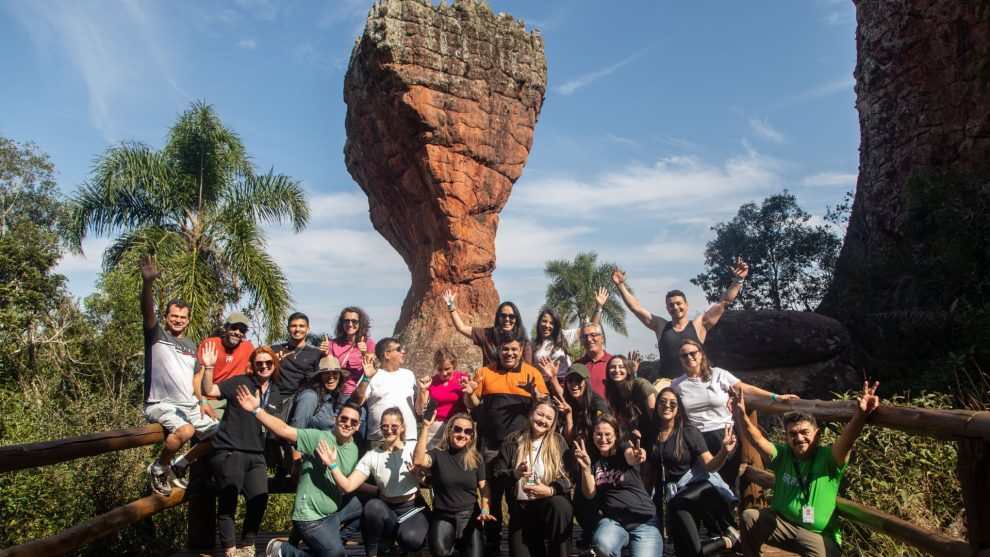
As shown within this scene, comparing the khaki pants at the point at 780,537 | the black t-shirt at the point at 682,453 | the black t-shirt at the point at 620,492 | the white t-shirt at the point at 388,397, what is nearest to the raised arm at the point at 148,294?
the white t-shirt at the point at 388,397

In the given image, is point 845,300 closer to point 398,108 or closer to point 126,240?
point 398,108

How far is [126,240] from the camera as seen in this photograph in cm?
1389

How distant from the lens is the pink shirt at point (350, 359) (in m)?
5.72

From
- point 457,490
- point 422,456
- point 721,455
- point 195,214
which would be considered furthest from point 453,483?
point 195,214

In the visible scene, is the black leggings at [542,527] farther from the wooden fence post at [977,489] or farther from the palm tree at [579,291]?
the palm tree at [579,291]

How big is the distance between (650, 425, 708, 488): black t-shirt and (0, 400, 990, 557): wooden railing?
1.59ft

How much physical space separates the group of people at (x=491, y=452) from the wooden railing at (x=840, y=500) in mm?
173

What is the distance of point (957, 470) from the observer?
2838 millimetres

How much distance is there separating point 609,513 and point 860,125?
16482 mm

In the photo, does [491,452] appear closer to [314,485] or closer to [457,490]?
[457,490]

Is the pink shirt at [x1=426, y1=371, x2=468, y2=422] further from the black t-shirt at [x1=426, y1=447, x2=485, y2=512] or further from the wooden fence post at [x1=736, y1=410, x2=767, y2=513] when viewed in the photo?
the wooden fence post at [x1=736, y1=410, x2=767, y2=513]

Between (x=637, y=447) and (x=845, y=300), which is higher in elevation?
(x=845, y=300)

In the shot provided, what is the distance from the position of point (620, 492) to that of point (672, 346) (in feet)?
5.66

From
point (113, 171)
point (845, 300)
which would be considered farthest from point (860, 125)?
point (113, 171)
